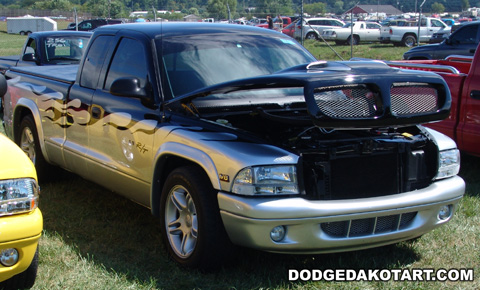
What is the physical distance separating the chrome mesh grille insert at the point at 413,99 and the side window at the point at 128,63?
1.96m

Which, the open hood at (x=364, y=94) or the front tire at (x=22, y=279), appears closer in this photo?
the open hood at (x=364, y=94)

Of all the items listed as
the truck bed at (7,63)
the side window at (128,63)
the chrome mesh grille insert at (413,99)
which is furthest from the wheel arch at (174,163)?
the truck bed at (7,63)

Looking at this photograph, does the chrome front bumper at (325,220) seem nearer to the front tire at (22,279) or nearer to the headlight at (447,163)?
the headlight at (447,163)

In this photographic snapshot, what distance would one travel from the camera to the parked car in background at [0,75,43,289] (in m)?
3.31

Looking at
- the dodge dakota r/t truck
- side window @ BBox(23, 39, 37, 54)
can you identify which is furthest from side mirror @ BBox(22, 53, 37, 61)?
the dodge dakota r/t truck

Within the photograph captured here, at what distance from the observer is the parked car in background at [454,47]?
581 inches

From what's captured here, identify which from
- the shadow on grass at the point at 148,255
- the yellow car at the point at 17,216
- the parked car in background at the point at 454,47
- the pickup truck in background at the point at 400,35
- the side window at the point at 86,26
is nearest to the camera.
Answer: the yellow car at the point at 17,216

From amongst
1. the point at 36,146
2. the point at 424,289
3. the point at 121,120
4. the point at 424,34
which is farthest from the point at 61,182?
the point at 424,34

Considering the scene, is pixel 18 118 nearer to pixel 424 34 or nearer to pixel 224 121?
pixel 224 121

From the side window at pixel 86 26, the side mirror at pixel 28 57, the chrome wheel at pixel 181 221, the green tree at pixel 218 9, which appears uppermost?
the green tree at pixel 218 9

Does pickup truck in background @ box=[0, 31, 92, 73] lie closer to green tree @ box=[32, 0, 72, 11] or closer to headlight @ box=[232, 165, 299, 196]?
headlight @ box=[232, 165, 299, 196]

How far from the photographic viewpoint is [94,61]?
552 cm

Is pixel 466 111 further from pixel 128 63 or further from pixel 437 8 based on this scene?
pixel 437 8

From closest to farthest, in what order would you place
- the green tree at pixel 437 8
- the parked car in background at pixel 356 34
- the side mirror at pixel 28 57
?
the side mirror at pixel 28 57, the parked car in background at pixel 356 34, the green tree at pixel 437 8
